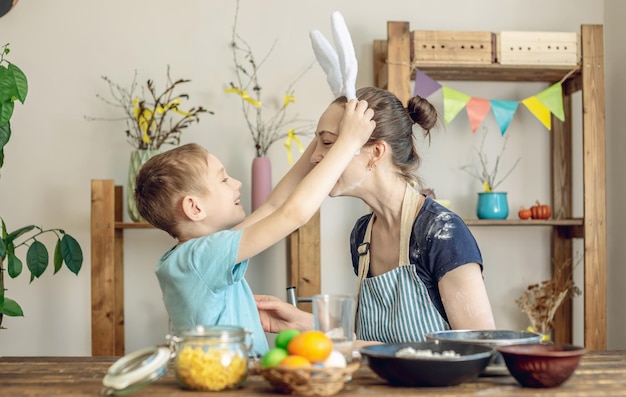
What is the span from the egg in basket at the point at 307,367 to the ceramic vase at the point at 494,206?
2351mm

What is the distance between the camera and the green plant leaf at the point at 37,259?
326 centimetres

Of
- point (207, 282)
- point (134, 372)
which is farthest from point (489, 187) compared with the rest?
point (134, 372)

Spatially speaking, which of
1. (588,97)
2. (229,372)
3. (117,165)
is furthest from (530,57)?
(229,372)

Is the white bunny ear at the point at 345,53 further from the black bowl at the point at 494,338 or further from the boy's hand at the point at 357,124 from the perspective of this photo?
the black bowl at the point at 494,338

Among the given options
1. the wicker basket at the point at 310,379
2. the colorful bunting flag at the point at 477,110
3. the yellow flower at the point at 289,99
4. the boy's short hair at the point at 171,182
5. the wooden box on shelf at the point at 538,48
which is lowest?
the wicker basket at the point at 310,379

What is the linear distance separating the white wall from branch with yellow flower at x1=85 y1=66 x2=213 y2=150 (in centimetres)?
5

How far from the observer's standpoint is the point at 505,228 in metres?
3.83

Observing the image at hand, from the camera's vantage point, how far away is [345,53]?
196 centimetres

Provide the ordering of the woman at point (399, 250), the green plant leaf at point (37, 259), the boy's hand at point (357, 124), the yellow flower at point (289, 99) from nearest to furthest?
the boy's hand at point (357, 124)
the woman at point (399, 250)
the green plant leaf at point (37, 259)
the yellow flower at point (289, 99)

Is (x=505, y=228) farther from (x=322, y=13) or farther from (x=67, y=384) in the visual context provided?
(x=67, y=384)

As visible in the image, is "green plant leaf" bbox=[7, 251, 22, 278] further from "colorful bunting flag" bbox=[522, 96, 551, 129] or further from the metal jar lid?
"colorful bunting flag" bbox=[522, 96, 551, 129]

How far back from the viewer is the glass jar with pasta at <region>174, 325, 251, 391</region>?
4.14 ft

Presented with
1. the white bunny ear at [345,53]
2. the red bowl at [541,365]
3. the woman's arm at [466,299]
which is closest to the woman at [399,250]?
the woman's arm at [466,299]

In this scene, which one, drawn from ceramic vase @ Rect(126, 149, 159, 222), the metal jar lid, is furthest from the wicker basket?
ceramic vase @ Rect(126, 149, 159, 222)
